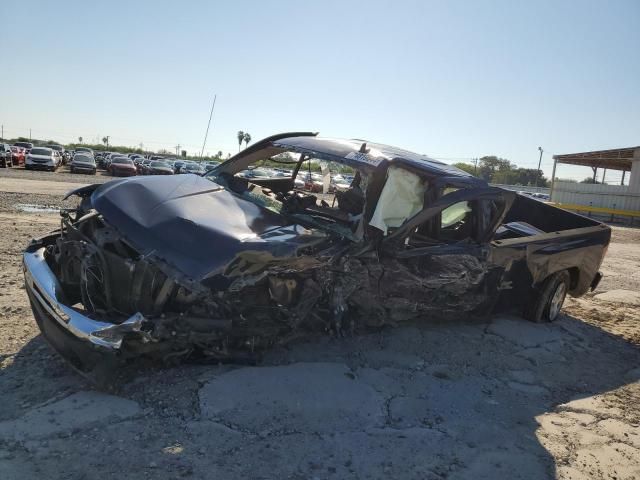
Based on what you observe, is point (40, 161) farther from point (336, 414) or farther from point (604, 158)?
point (604, 158)

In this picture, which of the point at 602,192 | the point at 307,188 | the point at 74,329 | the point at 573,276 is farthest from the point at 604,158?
the point at 74,329

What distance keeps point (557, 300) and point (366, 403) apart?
3578 mm

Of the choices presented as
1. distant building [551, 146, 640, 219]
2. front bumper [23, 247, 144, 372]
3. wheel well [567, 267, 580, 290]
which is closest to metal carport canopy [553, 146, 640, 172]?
distant building [551, 146, 640, 219]

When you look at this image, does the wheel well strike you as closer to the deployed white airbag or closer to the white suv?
the deployed white airbag

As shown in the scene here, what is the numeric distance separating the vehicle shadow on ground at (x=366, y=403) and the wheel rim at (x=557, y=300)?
110cm

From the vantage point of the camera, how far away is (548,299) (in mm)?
5957

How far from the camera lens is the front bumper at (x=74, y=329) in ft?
9.93

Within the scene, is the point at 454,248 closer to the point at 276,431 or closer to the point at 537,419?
the point at 537,419

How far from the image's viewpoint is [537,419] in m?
3.72

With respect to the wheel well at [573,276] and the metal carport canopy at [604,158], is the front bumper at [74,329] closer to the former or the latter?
the wheel well at [573,276]

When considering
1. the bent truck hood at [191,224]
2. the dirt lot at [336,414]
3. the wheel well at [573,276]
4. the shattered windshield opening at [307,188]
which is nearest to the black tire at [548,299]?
the wheel well at [573,276]

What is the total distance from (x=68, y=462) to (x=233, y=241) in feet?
5.08

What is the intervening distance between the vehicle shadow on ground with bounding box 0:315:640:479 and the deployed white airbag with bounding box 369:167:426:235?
1145mm

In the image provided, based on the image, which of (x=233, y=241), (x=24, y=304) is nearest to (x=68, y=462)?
(x=233, y=241)
